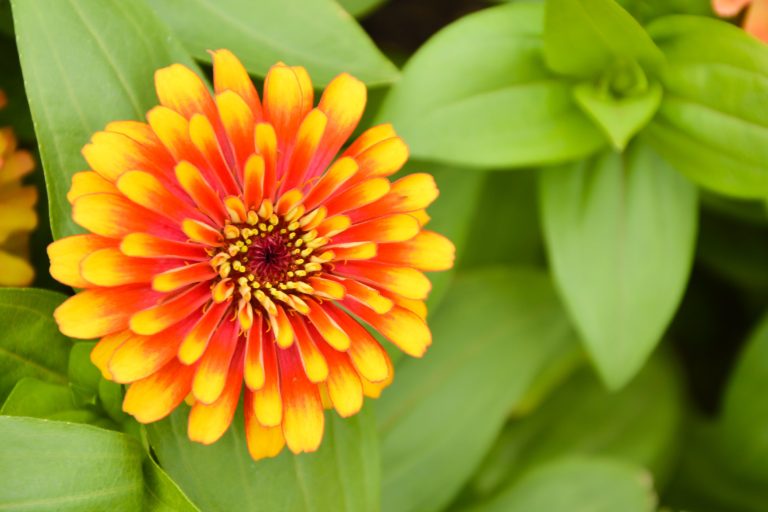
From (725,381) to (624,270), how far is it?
57 centimetres

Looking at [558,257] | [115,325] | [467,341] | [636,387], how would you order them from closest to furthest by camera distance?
[115,325] < [558,257] < [467,341] < [636,387]

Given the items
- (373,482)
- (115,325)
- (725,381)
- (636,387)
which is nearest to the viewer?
(115,325)

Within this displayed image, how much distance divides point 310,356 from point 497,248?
0.64 metres

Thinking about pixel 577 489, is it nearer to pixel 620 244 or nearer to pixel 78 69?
pixel 620 244

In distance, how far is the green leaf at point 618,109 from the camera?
2.84 feet

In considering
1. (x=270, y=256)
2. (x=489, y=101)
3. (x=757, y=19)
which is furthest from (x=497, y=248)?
(x=270, y=256)

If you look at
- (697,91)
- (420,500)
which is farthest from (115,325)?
(697,91)

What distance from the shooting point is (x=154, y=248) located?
606 millimetres

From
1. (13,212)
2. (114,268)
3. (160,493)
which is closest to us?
(114,268)

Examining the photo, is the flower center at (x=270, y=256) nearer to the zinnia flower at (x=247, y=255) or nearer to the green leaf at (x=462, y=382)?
the zinnia flower at (x=247, y=255)

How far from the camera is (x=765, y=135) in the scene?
83 cm

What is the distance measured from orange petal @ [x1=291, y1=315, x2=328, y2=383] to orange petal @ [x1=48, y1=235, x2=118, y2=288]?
160 mm

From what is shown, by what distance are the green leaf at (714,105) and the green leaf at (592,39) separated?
0.04 m

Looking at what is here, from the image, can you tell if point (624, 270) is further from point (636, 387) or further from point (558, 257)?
point (636, 387)
